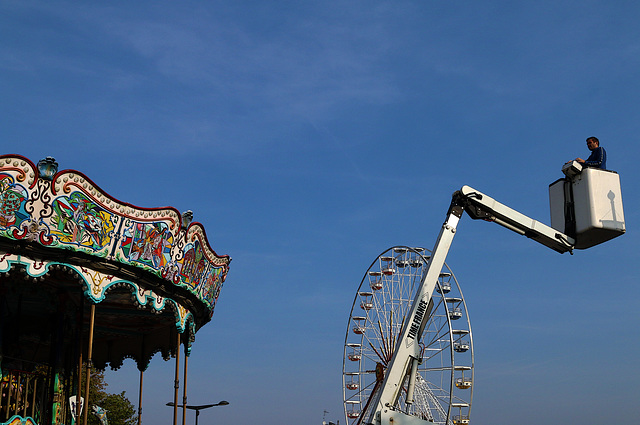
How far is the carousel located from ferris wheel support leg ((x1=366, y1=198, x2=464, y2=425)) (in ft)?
17.1

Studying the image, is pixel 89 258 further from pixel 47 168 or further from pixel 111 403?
pixel 111 403

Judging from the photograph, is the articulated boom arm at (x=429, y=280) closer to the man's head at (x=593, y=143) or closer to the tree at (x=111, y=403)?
the man's head at (x=593, y=143)

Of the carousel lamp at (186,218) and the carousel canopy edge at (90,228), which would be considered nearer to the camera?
the carousel canopy edge at (90,228)

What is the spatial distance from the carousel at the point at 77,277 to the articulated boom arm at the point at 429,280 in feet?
17.3

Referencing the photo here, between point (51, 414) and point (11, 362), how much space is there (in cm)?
218

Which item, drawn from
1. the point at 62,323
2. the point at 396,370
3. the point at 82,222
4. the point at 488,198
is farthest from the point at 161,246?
the point at 488,198

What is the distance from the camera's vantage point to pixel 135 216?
13.2 m

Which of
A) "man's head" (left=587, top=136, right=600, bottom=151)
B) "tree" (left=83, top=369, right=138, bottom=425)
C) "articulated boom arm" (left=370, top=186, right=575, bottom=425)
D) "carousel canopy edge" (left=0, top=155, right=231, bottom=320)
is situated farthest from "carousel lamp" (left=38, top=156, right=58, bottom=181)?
"tree" (left=83, top=369, right=138, bottom=425)

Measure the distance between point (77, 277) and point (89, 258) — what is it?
1.28 ft

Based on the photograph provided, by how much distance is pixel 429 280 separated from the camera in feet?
36.0

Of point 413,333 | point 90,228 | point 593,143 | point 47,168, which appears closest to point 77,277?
point 90,228

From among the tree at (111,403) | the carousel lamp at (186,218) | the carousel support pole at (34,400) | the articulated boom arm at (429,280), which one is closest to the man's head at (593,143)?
the articulated boom arm at (429,280)

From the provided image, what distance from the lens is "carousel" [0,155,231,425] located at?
11.9 meters

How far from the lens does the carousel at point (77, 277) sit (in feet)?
39.0
